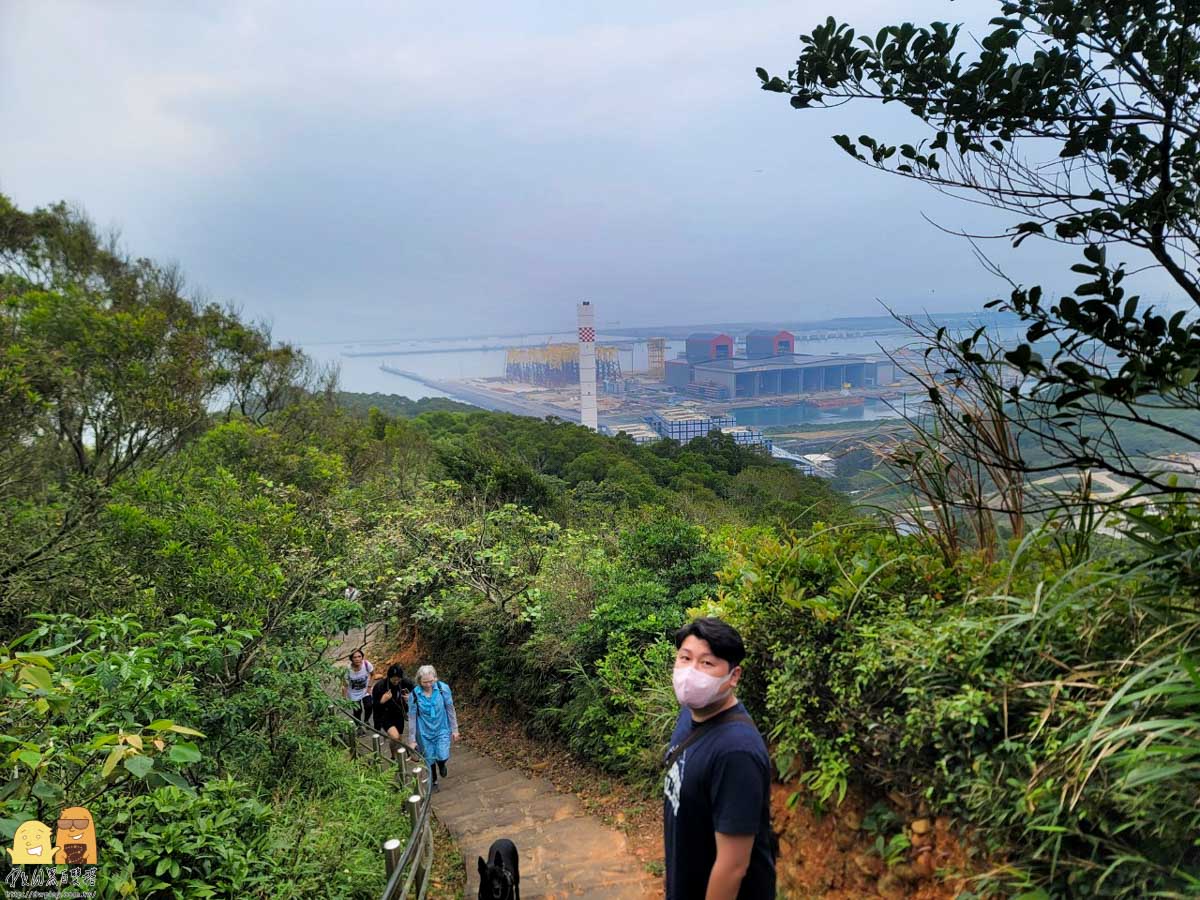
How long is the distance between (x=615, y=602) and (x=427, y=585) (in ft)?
11.7

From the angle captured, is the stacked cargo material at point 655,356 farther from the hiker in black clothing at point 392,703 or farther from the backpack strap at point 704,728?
the backpack strap at point 704,728

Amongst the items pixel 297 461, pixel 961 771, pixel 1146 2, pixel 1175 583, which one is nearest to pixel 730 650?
pixel 961 771

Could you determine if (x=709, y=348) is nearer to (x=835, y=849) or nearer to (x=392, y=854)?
(x=835, y=849)

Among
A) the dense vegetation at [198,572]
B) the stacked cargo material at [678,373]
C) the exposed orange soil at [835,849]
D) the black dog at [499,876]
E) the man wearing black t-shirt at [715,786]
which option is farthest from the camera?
the stacked cargo material at [678,373]

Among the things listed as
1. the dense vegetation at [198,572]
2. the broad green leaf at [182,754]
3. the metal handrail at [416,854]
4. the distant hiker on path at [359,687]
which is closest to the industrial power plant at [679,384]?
the dense vegetation at [198,572]

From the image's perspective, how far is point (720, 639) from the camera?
2.10 metres

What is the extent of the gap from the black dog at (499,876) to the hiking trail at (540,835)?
0.84 meters

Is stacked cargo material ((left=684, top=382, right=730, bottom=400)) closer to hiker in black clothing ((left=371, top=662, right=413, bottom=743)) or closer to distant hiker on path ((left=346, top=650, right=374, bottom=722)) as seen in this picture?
distant hiker on path ((left=346, top=650, right=374, bottom=722))

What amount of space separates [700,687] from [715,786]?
27cm

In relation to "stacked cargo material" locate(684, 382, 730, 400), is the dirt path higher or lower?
lower

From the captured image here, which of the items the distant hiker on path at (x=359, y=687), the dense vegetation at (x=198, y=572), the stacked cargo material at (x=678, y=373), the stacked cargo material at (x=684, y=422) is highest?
the stacked cargo material at (x=678, y=373)

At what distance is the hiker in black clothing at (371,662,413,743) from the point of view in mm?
6582

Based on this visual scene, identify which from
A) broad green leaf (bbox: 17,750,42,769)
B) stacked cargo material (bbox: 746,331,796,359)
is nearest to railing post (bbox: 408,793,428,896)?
broad green leaf (bbox: 17,750,42,769)

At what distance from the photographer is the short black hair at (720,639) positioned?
2.09m
